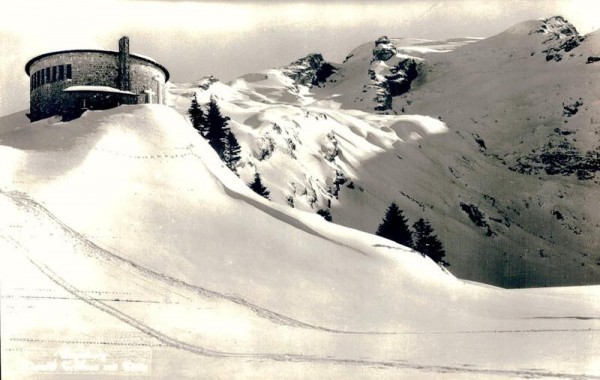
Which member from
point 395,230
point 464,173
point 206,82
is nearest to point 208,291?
point 395,230

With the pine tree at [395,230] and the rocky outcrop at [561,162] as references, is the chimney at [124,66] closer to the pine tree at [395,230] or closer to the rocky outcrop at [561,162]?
the pine tree at [395,230]

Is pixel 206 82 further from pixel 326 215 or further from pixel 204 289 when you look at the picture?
pixel 204 289

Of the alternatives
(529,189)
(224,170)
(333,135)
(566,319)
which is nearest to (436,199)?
(333,135)

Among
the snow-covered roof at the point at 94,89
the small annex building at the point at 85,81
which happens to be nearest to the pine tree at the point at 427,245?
the small annex building at the point at 85,81

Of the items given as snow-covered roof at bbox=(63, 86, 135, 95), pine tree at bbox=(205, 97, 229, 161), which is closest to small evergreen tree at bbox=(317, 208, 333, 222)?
pine tree at bbox=(205, 97, 229, 161)

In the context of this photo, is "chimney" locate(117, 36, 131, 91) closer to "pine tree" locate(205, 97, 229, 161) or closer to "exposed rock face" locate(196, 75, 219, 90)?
"pine tree" locate(205, 97, 229, 161)

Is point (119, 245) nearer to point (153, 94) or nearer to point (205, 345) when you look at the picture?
point (205, 345)
